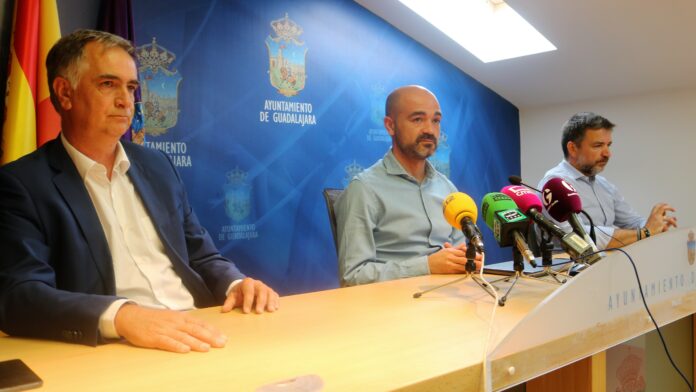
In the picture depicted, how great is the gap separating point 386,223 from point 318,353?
4.41 ft

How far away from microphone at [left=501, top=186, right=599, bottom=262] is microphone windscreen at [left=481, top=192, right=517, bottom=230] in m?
0.05

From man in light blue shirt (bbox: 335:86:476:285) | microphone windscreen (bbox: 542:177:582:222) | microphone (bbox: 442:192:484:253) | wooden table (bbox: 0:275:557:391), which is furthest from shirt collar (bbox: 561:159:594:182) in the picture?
wooden table (bbox: 0:275:557:391)

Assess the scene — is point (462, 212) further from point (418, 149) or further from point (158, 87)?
point (158, 87)

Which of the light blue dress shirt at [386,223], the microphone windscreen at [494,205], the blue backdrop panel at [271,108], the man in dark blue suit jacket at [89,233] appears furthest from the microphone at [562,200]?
the blue backdrop panel at [271,108]

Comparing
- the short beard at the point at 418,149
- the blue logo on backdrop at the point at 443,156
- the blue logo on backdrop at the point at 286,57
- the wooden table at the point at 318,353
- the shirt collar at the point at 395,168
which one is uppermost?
the blue logo on backdrop at the point at 286,57

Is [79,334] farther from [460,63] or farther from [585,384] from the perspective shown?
[460,63]

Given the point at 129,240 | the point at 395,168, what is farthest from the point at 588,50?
the point at 129,240

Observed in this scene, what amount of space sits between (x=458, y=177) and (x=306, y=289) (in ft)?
5.81

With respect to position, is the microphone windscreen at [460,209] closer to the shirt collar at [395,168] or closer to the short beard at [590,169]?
the shirt collar at [395,168]

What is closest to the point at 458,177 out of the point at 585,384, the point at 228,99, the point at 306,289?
the point at 306,289

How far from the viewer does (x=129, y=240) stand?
1560mm

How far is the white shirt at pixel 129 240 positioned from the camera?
1510 mm

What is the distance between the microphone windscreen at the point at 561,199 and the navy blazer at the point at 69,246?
95 cm

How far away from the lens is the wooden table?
30.7 inches
